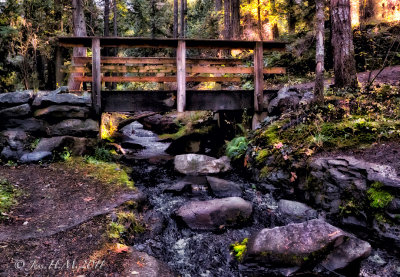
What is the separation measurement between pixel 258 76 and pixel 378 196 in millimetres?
5828

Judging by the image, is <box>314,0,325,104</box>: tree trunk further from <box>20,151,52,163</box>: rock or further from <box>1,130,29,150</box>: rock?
<box>1,130,29,150</box>: rock

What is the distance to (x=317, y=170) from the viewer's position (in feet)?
18.1

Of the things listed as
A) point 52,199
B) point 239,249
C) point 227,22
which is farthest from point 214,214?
point 227,22

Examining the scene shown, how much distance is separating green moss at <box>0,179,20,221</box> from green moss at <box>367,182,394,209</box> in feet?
18.2

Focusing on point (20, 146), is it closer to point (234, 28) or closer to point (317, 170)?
point (317, 170)

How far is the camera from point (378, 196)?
4.37 metres

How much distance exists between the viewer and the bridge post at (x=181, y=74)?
875cm

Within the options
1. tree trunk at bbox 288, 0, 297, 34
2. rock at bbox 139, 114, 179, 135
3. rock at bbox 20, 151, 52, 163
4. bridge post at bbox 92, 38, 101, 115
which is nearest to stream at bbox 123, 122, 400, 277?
rock at bbox 20, 151, 52, 163

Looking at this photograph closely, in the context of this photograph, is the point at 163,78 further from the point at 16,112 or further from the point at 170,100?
the point at 16,112

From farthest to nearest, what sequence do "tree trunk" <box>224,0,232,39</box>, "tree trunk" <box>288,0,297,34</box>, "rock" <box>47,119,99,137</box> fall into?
1. "tree trunk" <box>224,0,232,39</box>
2. "tree trunk" <box>288,0,297,34</box>
3. "rock" <box>47,119,99,137</box>

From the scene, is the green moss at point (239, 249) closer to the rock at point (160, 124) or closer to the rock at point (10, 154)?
the rock at point (10, 154)

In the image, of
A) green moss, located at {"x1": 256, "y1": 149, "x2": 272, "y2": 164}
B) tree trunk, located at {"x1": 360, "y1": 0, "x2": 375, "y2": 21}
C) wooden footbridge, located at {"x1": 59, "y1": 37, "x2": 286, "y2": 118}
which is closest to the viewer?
green moss, located at {"x1": 256, "y1": 149, "x2": 272, "y2": 164}

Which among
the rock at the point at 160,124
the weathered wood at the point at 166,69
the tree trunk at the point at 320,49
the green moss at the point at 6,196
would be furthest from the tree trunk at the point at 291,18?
the green moss at the point at 6,196

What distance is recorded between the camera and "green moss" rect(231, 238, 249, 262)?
408cm
